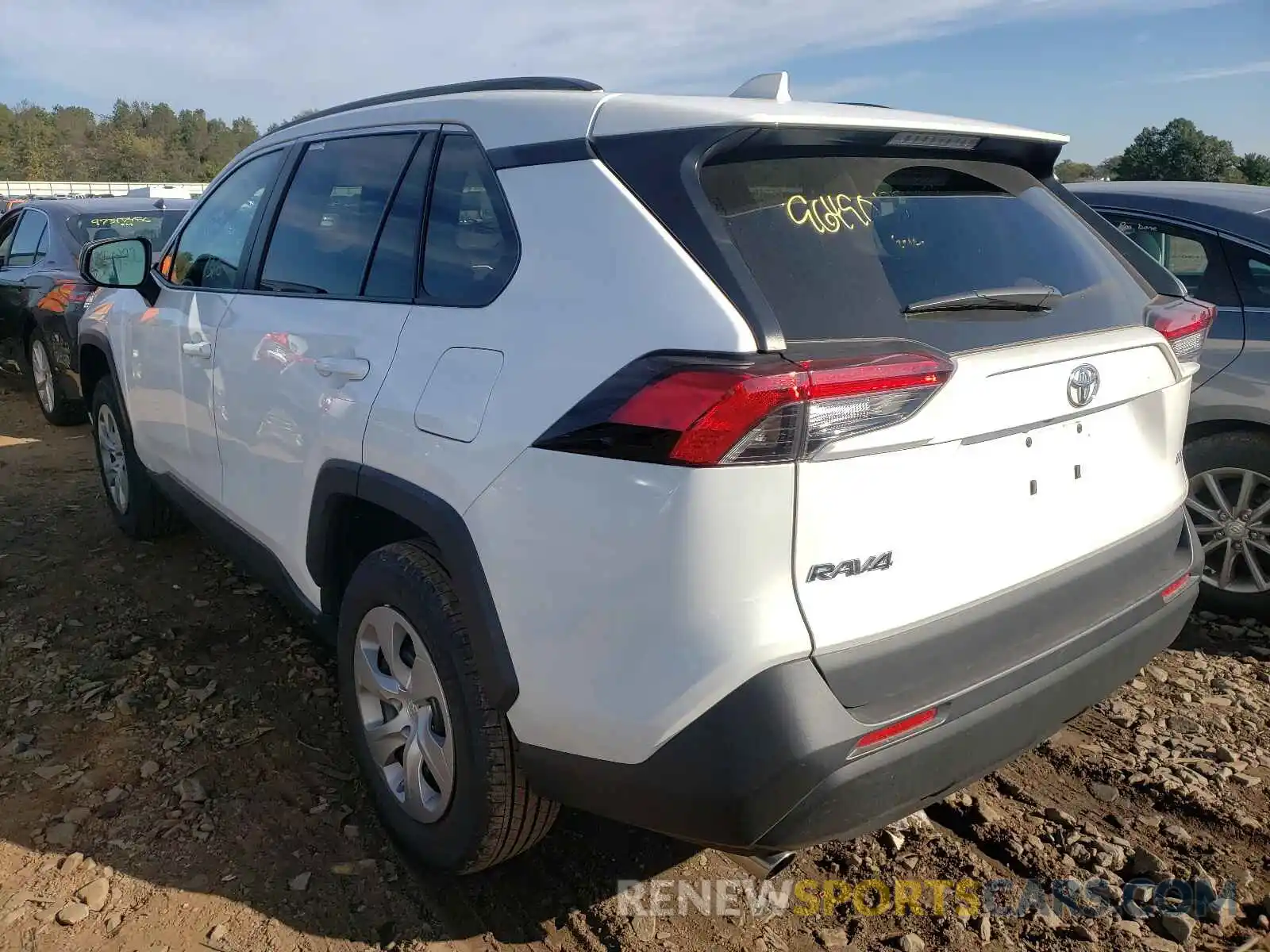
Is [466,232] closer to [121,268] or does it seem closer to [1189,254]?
[121,268]

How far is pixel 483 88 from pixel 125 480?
128 inches

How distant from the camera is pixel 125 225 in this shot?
7.63 m

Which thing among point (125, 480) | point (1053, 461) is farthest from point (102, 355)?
point (1053, 461)

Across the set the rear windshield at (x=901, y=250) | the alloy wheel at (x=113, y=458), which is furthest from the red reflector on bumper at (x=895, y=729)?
the alloy wheel at (x=113, y=458)

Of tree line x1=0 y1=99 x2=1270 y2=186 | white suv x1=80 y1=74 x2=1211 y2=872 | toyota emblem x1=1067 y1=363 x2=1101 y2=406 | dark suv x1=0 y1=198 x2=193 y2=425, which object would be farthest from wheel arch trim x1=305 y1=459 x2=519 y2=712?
tree line x1=0 y1=99 x2=1270 y2=186

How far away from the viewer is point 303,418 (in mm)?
2727

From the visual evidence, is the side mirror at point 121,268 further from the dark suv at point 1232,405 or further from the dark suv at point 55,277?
the dark suv at point 1232,405

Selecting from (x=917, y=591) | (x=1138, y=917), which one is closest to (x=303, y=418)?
(x=917, y=591)

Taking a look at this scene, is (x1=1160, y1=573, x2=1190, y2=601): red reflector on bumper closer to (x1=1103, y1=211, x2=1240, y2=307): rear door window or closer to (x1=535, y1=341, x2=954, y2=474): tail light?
(x1=535, y1=341, x2=954, y2=474): tail light

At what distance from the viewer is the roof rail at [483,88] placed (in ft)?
7.39

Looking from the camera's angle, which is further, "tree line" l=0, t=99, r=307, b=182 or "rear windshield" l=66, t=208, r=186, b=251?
"tree line" l=0, t=99, r=307, b=182

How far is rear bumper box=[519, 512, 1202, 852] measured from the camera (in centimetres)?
169

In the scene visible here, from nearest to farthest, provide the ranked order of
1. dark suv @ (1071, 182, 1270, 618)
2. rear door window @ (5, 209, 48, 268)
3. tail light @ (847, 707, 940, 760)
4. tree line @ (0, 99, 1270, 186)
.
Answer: tail light @ (847, 707, 940, 760) → dark suv @ (1071, 182, 1270, 618) → rear door window @ (5, 209, 48, 268) → tree line @ (0, 99, 1270, 186)

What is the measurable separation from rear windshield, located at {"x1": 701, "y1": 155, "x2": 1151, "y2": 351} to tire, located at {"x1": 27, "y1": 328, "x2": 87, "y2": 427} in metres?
6.93
